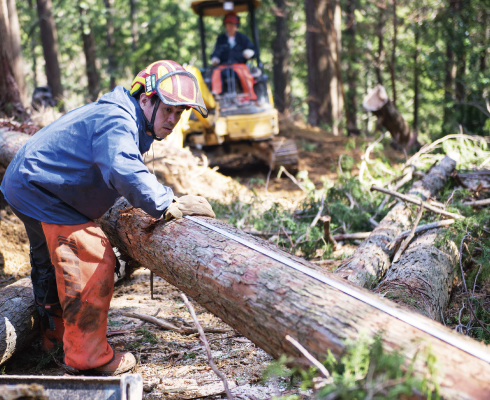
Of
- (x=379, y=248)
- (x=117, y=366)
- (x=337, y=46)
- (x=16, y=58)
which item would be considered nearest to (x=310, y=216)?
(x=379, y=248)

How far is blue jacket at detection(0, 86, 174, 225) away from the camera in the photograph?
2.45 metres

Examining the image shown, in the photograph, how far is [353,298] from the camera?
6.31 feet

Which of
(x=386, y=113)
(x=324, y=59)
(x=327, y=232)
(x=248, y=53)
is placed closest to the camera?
(x=327, y=232)

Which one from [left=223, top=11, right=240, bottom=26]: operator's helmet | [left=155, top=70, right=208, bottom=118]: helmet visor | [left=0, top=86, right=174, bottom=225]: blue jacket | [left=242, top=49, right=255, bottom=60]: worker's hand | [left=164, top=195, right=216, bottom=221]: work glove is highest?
[left=223, top=11, right=240, bottom=26]: operator's helmet

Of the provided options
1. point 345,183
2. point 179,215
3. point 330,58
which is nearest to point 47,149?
point 179,215

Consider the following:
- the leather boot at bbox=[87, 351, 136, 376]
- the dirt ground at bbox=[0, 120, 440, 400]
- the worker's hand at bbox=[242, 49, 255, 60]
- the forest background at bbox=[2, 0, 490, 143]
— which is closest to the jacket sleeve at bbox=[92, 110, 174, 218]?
the dirt ground at bbox=[0, 120, 440, 400]

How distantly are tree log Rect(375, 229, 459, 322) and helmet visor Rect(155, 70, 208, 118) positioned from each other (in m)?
1.75

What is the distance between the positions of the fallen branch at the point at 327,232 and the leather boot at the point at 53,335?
7.99 ft

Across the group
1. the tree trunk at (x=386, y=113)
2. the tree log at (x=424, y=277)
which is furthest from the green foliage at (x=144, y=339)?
the tree trunk at (x=386, y=113)

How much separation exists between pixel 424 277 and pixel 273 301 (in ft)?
5.24

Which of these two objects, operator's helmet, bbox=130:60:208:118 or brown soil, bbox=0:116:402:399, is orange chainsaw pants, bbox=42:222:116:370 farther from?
operator's helmet, bbox=130:60:208:118

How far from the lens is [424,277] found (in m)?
3.08

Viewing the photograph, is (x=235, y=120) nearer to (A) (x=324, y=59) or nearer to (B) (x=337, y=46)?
(B) (x=337, y=46)

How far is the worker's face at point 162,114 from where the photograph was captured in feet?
9.20
